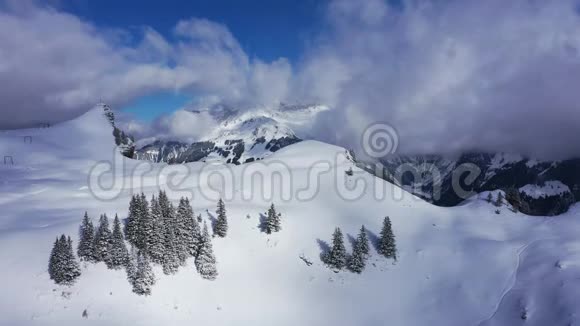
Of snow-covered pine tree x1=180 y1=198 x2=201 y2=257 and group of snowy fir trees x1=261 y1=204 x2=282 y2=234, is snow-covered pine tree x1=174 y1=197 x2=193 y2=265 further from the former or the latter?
group of snowy fir trees x1=261 y1=204 x2=282 y2=234

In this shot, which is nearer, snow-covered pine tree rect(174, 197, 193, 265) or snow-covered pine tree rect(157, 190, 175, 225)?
snow-covered pine tree rect(174, 197, 193, 265)

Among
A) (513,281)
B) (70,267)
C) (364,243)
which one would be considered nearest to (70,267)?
(70,267)

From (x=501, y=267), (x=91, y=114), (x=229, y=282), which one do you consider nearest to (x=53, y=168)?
(x=91, y=114)

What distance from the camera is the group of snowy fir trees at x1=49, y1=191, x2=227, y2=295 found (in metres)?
55.7

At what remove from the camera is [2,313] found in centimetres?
4822

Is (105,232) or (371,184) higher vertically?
(371,184)

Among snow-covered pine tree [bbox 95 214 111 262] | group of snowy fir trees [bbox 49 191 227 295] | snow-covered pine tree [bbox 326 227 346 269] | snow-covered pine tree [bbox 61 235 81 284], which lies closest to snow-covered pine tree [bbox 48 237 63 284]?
group of snowy fir trees [bbox 49 191 227 295]

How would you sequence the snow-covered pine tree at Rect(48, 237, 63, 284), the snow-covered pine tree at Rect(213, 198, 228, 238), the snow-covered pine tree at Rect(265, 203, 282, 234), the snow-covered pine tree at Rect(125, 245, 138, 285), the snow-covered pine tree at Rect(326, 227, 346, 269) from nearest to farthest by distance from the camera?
the snow-covered pine tree at Rect(48, 237, 63, 284)
the snow-covered pine tree at Rect(125, 245, 138, 285)
the snow-covered pine tree at Rect(326, 227, 346, 269)
the snow-covered pine tree at Rect(213, 198, 228, 238)
the snow-covered pine tree at Rect(265, 203, 282, 234)

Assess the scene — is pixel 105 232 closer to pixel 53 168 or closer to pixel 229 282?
pixel 229 282

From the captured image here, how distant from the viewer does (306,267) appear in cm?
7775

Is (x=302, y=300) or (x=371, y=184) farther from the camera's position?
(x=371, y=184)

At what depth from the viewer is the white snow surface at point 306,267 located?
5505cm

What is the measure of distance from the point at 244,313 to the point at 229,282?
7220mm

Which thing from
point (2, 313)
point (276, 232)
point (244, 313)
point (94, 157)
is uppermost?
point (94, 157)
